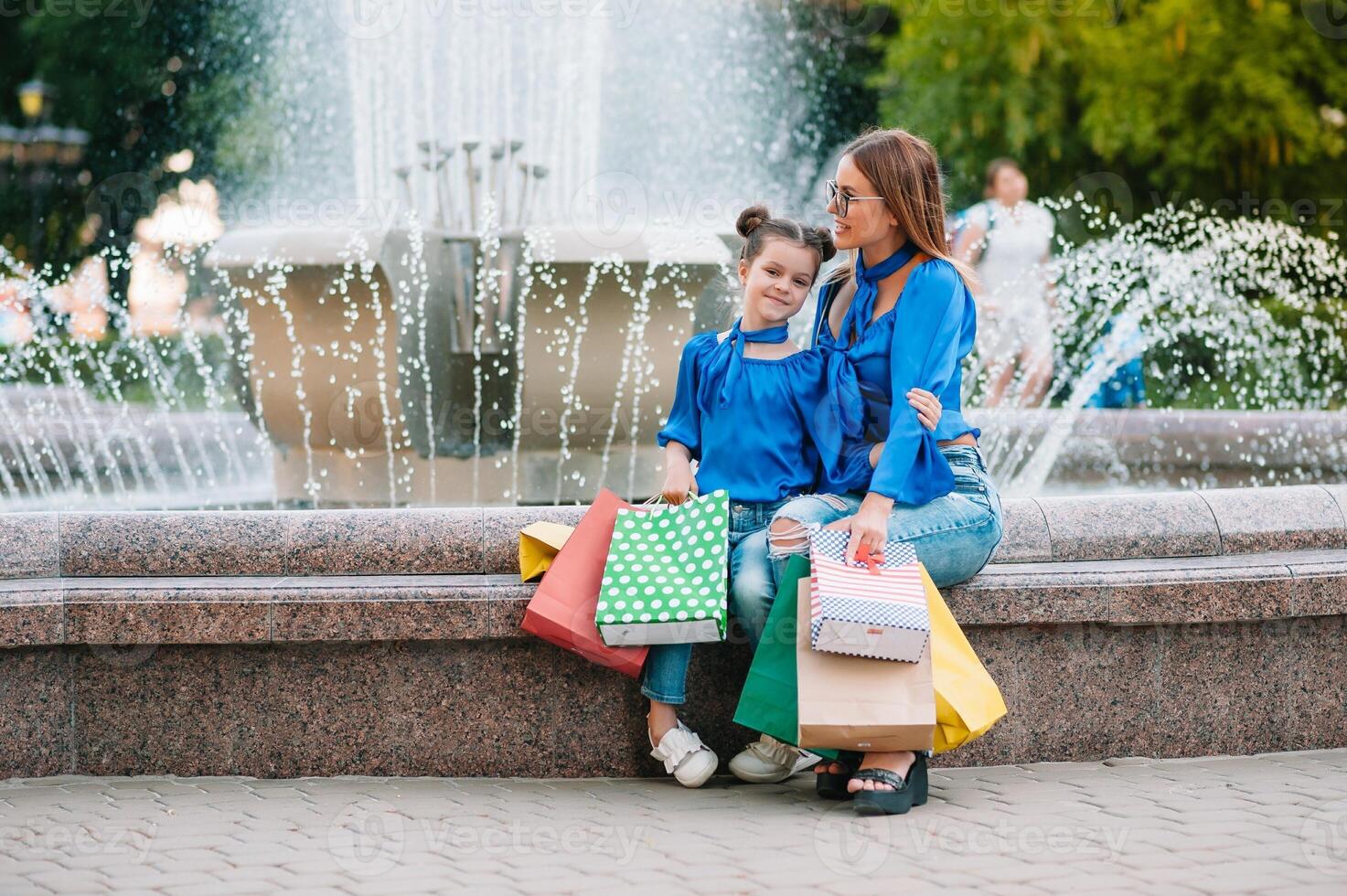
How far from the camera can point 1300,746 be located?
152 inches

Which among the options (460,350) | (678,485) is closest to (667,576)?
(678,485)

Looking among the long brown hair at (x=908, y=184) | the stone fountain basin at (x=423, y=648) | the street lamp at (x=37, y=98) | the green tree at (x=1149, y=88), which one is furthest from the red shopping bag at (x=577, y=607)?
the street lamp at (x=37, y=98)

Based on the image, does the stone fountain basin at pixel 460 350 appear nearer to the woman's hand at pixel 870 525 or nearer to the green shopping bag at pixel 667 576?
the green shopping bag at pixel 667 576

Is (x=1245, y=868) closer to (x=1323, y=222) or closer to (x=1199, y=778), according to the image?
(x=1199, y=778)

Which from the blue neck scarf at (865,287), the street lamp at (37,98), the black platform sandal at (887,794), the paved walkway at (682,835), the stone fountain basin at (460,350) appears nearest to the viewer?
the paved walkway at (682,835)

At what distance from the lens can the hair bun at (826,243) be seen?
12.3ft

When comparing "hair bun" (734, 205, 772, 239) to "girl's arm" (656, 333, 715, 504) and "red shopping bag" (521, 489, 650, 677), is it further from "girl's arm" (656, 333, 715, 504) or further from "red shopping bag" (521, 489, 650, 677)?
"red shopping bag" (521, 489, 650, 677)

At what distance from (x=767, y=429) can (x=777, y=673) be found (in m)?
0.63

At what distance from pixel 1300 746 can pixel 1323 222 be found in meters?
14.9

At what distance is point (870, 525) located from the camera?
3.34 m

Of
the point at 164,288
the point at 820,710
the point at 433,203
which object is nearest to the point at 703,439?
the point at 820,710

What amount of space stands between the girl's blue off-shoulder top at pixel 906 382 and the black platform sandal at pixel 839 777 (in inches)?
23.6

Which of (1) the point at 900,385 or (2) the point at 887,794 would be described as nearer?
(2) the point at 887,794

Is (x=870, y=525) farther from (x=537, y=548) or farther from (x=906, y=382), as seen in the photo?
(x=537, y=548)
